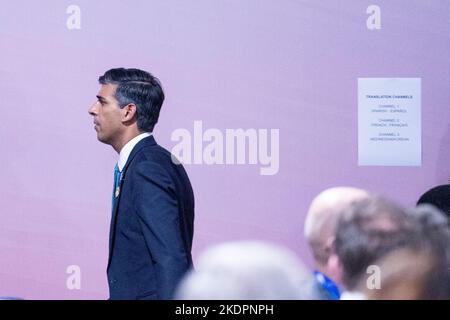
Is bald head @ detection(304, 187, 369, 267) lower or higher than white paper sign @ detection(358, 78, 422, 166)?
lower

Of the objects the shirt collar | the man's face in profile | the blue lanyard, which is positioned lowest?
the blue lanyard

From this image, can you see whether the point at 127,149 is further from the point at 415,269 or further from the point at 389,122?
the point at 415,269

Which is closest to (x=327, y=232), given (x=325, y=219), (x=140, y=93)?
(x=325, y=219)

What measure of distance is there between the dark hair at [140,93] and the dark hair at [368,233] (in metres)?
1.40

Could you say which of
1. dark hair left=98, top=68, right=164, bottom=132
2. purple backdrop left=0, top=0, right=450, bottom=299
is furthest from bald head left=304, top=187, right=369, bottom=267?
purple backdrop left=0, top=0, right=450, bottom=299

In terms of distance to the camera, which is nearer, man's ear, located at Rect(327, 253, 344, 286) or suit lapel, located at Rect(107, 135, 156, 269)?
man's ear, located at Rect(327, 253, 344, 286)

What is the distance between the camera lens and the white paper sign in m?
3.34

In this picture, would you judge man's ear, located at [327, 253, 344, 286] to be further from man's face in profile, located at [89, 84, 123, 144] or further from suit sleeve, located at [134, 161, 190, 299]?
man's face in profile, located at [89, 84, 123, 144]

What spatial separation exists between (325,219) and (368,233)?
0.12 meters

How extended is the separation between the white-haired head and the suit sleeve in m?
1.13

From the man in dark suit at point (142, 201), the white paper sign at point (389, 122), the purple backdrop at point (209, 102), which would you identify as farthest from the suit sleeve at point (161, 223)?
the white paper sign at point (389, 122)

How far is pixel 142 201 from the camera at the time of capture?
254cm

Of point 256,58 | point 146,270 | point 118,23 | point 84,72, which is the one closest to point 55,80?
point 84,72
